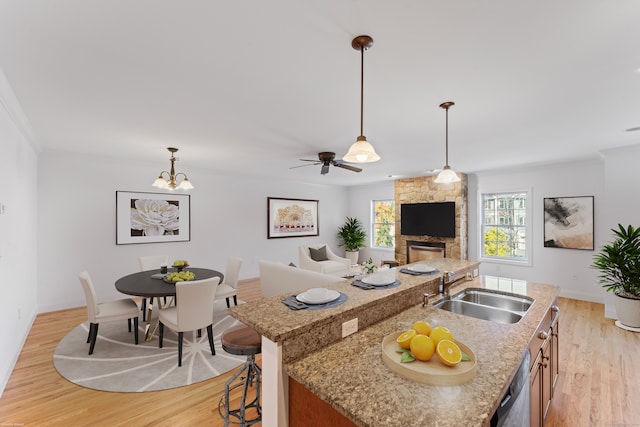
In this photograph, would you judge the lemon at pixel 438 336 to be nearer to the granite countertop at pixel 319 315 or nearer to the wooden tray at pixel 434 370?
the wooden tray at pixel 434 370

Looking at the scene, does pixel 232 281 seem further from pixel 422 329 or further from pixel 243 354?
pixel 422 329

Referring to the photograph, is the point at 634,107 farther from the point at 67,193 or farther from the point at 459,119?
the point at 67,193

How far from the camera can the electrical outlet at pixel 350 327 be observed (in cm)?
149

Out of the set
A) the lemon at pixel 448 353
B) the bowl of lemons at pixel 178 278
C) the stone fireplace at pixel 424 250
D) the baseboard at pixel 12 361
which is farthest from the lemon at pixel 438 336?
the stone fireplace at pixel 424 250

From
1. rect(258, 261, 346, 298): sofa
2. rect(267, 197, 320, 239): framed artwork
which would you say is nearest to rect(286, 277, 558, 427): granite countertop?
rect(258, 261, 346, 298): sofa

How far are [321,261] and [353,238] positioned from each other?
215cm

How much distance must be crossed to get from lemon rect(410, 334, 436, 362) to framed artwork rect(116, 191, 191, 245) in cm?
534

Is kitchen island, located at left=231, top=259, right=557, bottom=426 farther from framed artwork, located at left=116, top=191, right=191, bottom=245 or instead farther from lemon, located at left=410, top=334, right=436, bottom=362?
framed artwork, located at left=116, top=191, right=191, bottom=245

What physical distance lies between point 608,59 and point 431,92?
3.53ft

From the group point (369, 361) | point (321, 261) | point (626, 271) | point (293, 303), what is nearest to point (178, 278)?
point (293, 303)

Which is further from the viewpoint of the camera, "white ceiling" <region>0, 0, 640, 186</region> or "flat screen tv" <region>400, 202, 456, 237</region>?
"flat screen tv" <region>400, 202, 456, 237</region>

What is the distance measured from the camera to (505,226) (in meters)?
5.91

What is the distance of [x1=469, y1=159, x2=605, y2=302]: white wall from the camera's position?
15.9 feet

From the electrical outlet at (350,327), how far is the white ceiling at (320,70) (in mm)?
1600
